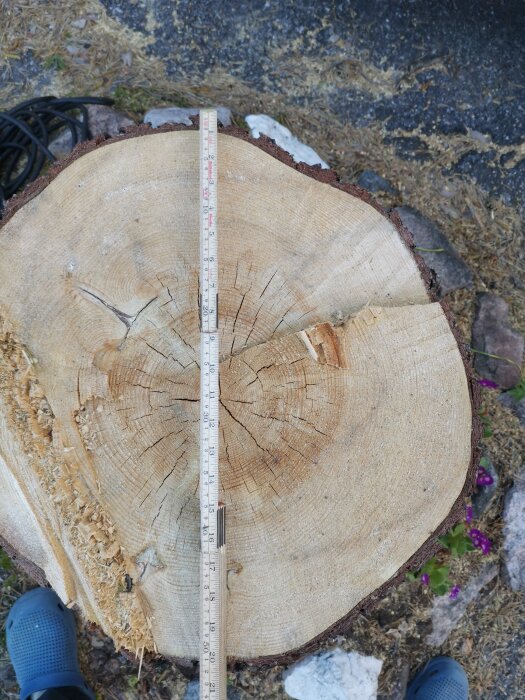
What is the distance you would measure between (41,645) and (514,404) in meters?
2.49

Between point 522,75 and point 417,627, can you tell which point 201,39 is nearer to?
point 522,75

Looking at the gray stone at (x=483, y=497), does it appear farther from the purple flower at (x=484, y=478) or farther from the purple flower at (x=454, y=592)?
the purple flower at (x=454, y=592)

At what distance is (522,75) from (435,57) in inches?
17.1

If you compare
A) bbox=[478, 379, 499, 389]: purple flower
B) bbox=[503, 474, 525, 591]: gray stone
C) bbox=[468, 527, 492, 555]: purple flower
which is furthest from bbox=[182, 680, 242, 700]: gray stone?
bbox=[478, 379, 499, 389]: purple flower

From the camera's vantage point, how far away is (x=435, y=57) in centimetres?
276

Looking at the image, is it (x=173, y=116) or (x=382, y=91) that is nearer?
(x=173, y=116)

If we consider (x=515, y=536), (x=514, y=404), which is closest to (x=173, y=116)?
(x=514, y=404)

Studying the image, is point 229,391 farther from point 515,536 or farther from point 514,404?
point 515,536

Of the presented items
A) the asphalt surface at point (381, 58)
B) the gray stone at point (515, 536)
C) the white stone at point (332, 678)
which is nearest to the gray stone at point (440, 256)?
the asphalt surface at point (381, 58)

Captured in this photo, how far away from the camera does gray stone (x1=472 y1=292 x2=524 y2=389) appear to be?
8.95 feet

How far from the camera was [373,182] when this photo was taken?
275 cm

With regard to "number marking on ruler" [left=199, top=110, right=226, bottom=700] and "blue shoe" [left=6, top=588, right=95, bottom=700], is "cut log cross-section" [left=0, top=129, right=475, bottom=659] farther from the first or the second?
"blue shoe" [left=6, top=588, right=95, bottom=700]

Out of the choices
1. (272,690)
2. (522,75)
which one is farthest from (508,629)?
(522,75)

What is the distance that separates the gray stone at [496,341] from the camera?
273 cm
